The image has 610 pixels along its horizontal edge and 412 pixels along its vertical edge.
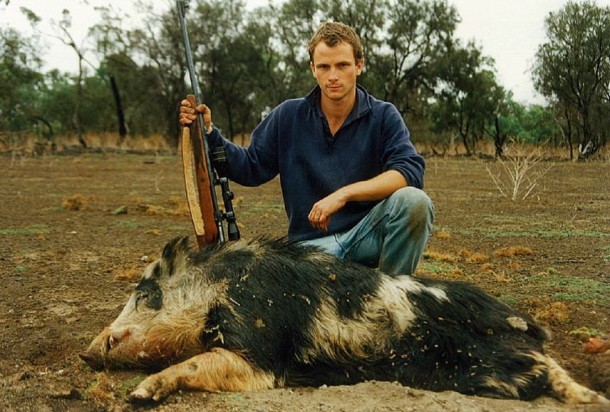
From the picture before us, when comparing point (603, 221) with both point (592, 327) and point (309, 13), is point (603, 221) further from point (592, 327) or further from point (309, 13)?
point (309, 13)

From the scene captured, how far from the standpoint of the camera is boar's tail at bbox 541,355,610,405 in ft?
9.49

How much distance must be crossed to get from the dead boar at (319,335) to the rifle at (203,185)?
1.76ft

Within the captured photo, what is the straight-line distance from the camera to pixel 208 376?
118 inches

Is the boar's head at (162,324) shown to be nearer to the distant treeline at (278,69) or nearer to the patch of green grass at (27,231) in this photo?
the patch of green grass at (27,231)

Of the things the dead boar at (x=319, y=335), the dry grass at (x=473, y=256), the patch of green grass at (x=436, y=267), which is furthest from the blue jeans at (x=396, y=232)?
the dry grass at (x=473, y=256)

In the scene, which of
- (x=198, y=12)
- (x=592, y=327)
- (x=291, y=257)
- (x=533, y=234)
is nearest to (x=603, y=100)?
(x=533, y=234)

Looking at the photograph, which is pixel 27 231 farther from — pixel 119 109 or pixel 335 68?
pixel 119 109

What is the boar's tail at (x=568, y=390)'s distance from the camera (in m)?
2.89

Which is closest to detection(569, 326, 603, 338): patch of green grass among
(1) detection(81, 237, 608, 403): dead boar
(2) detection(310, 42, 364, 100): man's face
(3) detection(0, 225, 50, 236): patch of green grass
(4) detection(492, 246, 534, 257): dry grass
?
(1) detection(81, 237, 608, 403): dead boar

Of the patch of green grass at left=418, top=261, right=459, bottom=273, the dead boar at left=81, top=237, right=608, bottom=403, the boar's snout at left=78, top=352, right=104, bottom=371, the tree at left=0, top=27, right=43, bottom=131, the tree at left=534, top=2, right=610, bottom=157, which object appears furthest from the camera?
the tree at left=0, top=27, right=43, bottom=131

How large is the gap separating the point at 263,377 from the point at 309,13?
2914 centimetres

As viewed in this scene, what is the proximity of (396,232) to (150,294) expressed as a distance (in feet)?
4.41

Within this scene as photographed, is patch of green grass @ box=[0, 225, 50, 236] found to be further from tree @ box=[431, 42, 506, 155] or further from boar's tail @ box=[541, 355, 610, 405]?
tree @ box=[431, 42, 506, 155]

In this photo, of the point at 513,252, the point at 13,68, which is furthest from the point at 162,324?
the point at 13,68
